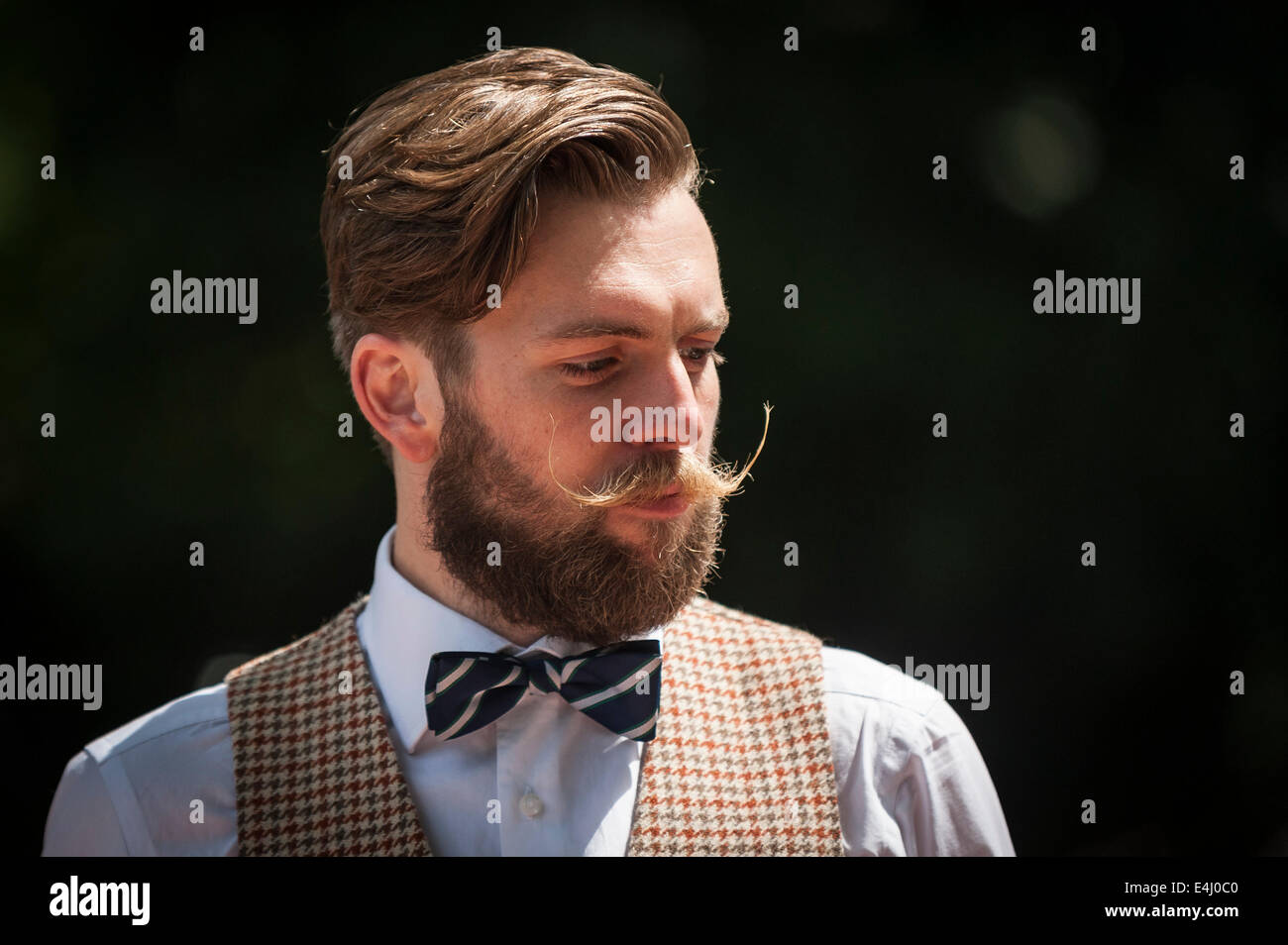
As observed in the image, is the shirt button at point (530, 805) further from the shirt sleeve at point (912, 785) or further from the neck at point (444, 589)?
the shirt sleeve at point (912, 785)

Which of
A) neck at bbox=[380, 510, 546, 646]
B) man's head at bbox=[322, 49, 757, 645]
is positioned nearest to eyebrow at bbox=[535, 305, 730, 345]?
man's head at bbox=[322, 49, 757, 645]

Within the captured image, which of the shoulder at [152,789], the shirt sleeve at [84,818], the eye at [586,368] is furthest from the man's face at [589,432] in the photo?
the shirt sleeve at [84,818]

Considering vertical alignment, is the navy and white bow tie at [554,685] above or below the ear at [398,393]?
below

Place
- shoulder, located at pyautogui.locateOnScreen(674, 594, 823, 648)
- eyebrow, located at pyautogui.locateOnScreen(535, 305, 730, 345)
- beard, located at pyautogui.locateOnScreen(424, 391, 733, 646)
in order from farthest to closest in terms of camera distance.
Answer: shoulder, located at pyautogui.locateOnScreen(674, 594, 823, 648) → beard, located at pyautogui.locateOnScreen(424, 391, 733, 646) → eyebrow, located at pyautogui.locateOnScreen(535, 305, 730, 345)

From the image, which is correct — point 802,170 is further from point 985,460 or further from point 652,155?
point 652,155

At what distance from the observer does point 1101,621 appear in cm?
278

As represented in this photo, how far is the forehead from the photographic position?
1770 mm

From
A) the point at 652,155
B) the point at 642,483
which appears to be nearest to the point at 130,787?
the point at 642,483

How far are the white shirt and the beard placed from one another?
0.08 meters

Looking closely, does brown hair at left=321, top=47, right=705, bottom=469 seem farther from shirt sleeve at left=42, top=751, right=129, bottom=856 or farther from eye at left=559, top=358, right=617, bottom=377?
shirt sleeve at left=42, top=751, right=129, bottom=856

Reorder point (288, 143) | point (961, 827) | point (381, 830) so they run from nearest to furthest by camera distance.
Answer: point (381, 830), point (961, 827), point (288, 143)

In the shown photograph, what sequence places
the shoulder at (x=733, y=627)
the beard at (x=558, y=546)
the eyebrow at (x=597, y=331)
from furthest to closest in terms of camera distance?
the shoulder at (x=733, y=627) → the beard at (x=558, y=546) → the eyebrow at (x=597, y=331)

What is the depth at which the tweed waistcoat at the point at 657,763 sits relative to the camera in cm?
180

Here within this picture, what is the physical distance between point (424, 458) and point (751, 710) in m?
0.66
